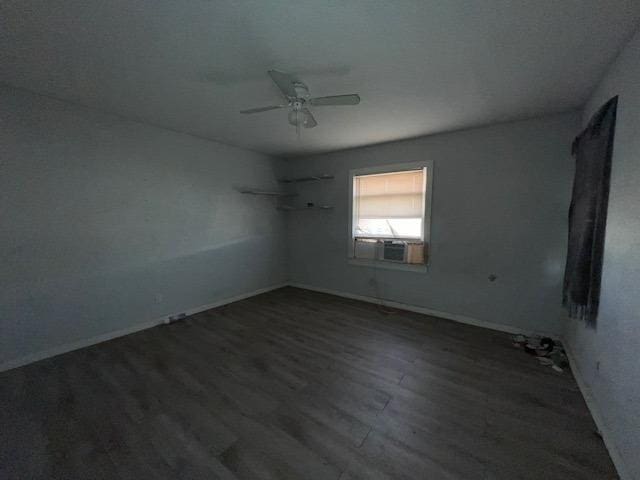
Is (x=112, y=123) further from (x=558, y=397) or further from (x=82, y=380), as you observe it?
(x=558, y=397)

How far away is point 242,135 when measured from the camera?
10.6 ft

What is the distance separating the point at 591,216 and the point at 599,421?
4.47ft

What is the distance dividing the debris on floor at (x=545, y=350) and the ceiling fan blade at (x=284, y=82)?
10.5ft

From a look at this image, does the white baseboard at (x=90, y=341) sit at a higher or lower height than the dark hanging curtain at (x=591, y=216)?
lower

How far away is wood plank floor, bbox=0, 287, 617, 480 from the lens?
127 centimetres

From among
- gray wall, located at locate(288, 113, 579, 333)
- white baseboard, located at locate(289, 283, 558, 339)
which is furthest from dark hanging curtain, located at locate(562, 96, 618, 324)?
white baseboard, located at locate(289, 283, 558, 339)

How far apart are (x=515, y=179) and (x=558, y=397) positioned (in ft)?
7.02

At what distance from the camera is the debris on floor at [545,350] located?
7.02 feet

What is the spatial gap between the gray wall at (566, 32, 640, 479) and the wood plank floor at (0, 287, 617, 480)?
0.69 feet

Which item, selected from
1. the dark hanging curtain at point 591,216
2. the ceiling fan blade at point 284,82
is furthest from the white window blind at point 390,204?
the ceiling fan blade at point 284,82

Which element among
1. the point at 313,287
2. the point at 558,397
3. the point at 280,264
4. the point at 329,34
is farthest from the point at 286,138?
the point at 558,397

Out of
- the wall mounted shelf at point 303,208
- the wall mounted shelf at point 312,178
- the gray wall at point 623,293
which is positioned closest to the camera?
the gray wall at point 623,293

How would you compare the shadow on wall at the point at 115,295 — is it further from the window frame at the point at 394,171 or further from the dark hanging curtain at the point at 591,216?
the dark hanging curtain at the point at 591,216

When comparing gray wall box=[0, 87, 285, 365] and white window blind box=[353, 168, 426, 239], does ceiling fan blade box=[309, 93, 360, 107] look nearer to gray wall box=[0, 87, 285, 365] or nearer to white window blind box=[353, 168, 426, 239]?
white window blind box=[353, 168, 426, 239]
